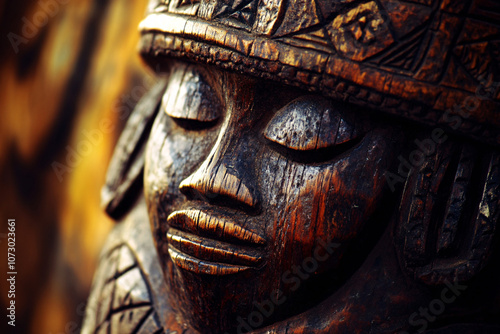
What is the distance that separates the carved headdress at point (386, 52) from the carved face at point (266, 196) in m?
0.07

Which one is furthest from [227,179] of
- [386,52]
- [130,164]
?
[130,164]

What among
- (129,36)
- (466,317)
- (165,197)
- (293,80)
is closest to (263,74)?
(293,80)

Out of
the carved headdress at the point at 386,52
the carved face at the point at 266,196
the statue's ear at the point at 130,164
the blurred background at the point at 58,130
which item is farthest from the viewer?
the blurred background at the point at 58,130

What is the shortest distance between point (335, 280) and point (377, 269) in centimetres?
9

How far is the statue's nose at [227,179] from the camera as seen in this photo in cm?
99

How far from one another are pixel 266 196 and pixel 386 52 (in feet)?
1.19

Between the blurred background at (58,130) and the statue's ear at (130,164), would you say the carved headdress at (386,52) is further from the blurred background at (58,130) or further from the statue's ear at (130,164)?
the blurred background at (58,130)

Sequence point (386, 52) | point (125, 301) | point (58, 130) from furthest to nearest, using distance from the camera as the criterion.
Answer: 1. point (58, 130)
2. point (125, 301)
3. point (386, 52)

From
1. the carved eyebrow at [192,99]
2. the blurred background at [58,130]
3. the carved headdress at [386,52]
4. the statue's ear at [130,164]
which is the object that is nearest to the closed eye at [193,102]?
the carved eyebrow at [192,99]

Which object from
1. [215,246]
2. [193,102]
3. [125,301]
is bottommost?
[125,301]

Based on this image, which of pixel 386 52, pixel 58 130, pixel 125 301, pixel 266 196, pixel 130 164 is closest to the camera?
pixel 386 52

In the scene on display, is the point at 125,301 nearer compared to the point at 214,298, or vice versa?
the point at 214,298

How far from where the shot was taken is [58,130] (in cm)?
185

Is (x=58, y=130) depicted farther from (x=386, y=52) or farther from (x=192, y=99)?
(x=386, y=52)
